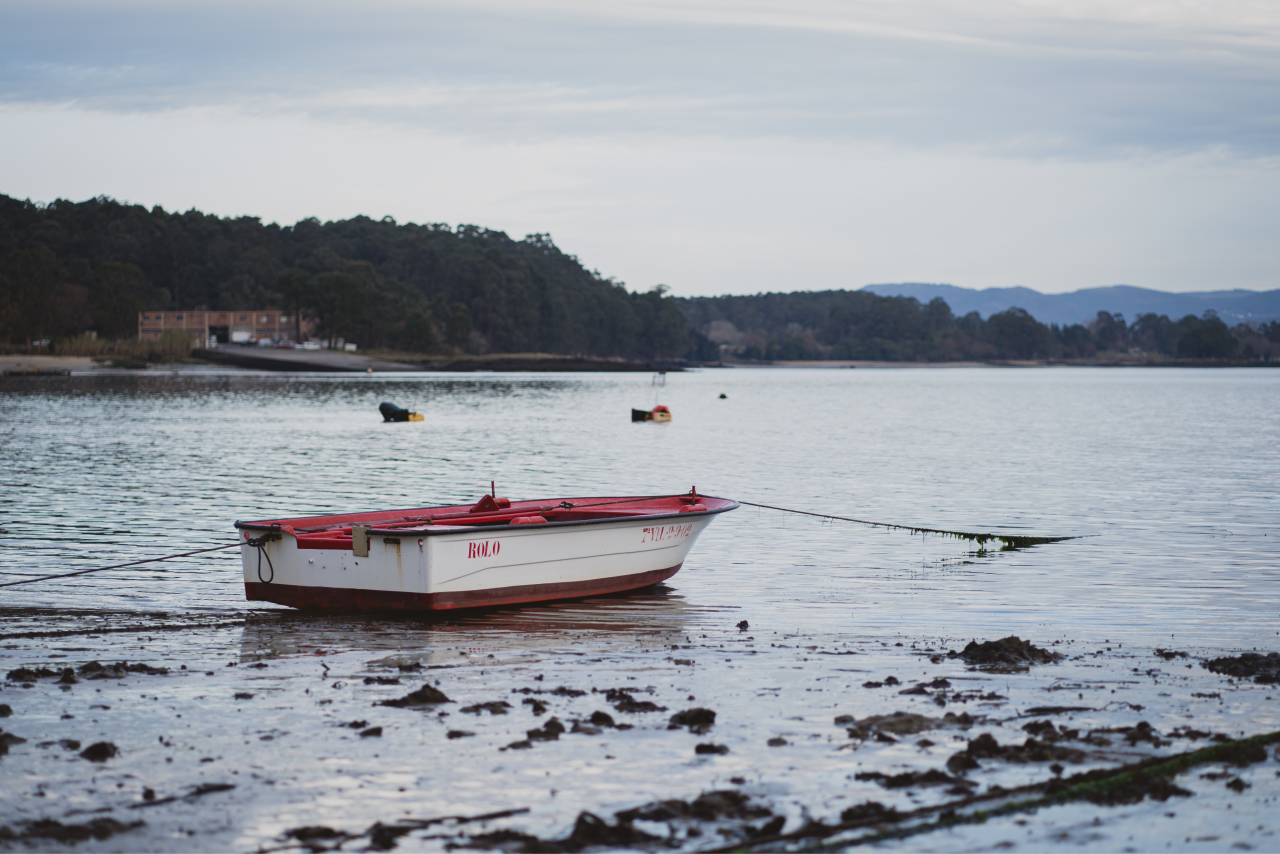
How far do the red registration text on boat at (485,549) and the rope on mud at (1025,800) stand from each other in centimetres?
718

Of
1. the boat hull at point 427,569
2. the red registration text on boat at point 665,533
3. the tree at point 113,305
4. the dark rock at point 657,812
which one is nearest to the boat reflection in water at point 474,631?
the boat hull at point 427,569

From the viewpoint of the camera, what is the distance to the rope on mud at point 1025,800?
6.49 m

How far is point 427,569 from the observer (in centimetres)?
1291

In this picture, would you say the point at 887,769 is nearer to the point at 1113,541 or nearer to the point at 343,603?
the point at 343,603

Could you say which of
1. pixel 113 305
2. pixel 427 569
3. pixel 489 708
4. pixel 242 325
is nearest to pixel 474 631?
pixel 427 569

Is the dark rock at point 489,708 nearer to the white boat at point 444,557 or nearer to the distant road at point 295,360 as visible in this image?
the white boat at point 444,557

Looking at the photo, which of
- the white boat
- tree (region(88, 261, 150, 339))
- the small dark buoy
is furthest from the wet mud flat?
tree (region(88, 261, 150, 339))

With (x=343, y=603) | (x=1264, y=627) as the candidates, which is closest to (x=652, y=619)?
(x=343, y=603)

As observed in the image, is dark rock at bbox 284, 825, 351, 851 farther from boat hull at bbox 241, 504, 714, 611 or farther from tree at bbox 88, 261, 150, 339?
tree at bbox 88, 261, 150, 339

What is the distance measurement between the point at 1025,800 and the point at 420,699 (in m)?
4.62

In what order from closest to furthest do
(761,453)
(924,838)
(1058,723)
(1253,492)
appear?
(924,838)
(1058,723)
(1253,492)
(761,453)

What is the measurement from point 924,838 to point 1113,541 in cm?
1585

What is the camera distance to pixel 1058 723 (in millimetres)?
8852

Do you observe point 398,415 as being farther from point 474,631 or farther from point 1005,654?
point 1005,654
